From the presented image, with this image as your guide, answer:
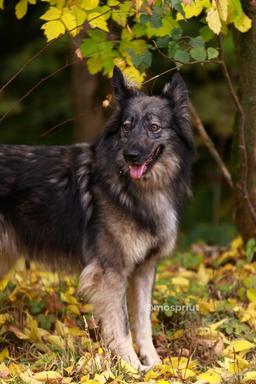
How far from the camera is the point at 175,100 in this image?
5219 mm

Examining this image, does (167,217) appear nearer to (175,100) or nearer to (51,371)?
(175,100)

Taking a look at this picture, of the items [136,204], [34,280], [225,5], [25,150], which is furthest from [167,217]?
[34,280]

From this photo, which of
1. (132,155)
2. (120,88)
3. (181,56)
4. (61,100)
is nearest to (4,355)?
(132,155)

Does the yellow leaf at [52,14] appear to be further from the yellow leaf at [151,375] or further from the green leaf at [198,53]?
the yellow leaf at [151,375]

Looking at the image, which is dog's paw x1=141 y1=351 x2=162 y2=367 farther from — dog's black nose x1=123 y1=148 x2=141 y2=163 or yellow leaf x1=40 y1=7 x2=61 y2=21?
yellow leaf x1=40 y1=7 x2=61 y2=21

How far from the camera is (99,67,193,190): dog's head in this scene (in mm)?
4926

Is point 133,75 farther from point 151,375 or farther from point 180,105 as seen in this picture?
point 151,375

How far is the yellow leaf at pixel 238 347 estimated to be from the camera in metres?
4.93

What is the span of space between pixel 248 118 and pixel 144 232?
199 centimetres

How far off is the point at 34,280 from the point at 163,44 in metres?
2.74

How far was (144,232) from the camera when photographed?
16.8 ft

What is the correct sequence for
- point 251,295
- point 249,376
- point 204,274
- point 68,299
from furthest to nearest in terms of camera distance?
point 204,274 → point 68,299 → point 251,295 → point 249,376

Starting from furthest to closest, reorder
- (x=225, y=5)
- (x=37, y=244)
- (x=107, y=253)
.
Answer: (x=37, y=244) → (x=107, y=253) → (x=225, y=5)

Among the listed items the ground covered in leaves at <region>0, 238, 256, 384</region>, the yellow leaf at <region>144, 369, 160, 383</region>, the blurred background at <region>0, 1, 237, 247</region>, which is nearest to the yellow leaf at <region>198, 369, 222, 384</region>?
the ground covered in leaves at <region>0, 238, 256, 384</region>
